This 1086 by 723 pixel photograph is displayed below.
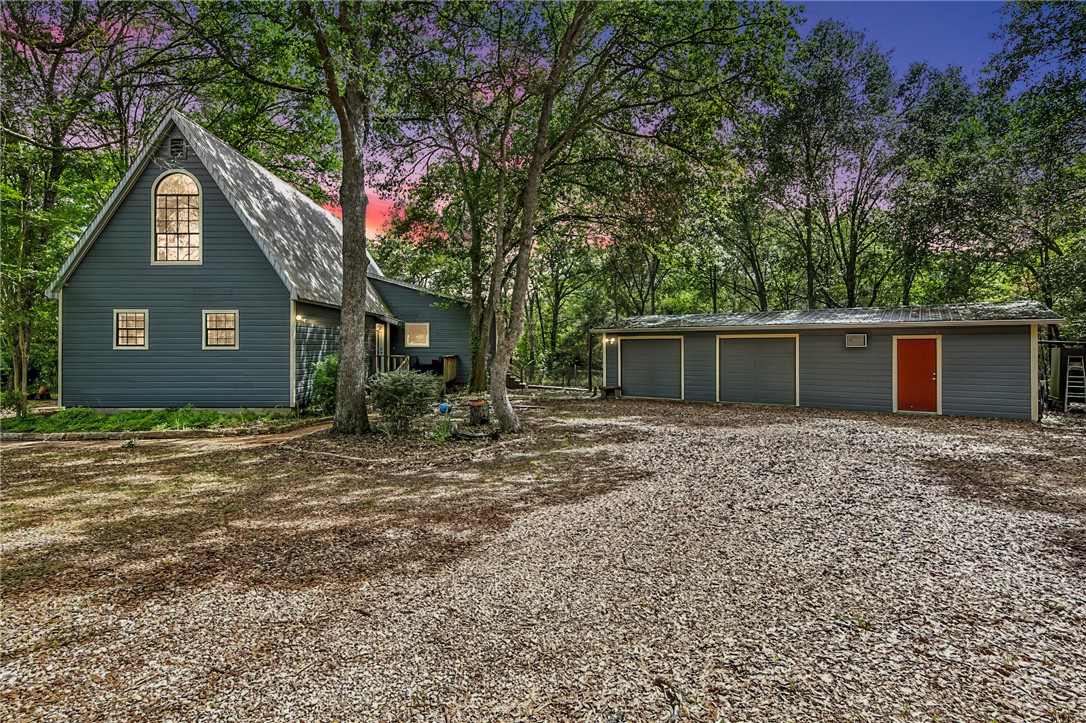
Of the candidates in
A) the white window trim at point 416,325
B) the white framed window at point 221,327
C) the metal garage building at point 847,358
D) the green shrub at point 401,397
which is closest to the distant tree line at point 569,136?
the green shrub at point 401,397

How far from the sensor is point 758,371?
14.5 metres

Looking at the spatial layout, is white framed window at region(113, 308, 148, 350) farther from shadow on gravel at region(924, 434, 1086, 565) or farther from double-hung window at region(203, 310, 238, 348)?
shadow on gravel at region(924, 434, 1086, 565)

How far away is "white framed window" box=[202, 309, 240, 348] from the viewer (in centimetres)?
1110

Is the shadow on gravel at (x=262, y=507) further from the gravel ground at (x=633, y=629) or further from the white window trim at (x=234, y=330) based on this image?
the white window trim at (x=234, y=330)

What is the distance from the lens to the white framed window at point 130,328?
10.9 m

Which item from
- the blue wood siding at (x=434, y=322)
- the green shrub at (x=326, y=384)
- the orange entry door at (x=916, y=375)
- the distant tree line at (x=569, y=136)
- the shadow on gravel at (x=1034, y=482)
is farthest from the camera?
the blue wood siding at (x=434, y=322)

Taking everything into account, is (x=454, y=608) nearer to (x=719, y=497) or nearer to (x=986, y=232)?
(x=719, y=497)

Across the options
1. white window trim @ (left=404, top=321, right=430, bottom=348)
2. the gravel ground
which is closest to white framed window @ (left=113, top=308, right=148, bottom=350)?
the gravel ground

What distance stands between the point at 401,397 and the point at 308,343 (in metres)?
4.50

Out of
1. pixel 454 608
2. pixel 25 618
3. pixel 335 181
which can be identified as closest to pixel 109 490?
pixel 25 618

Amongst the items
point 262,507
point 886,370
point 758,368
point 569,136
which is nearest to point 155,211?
point 569,136

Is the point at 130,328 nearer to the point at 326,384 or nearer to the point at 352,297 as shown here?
the point at 326,384

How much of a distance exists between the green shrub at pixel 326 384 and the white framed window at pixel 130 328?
3.72 meters

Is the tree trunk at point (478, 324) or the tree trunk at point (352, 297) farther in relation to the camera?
the tree trunk at point (478, 324)
